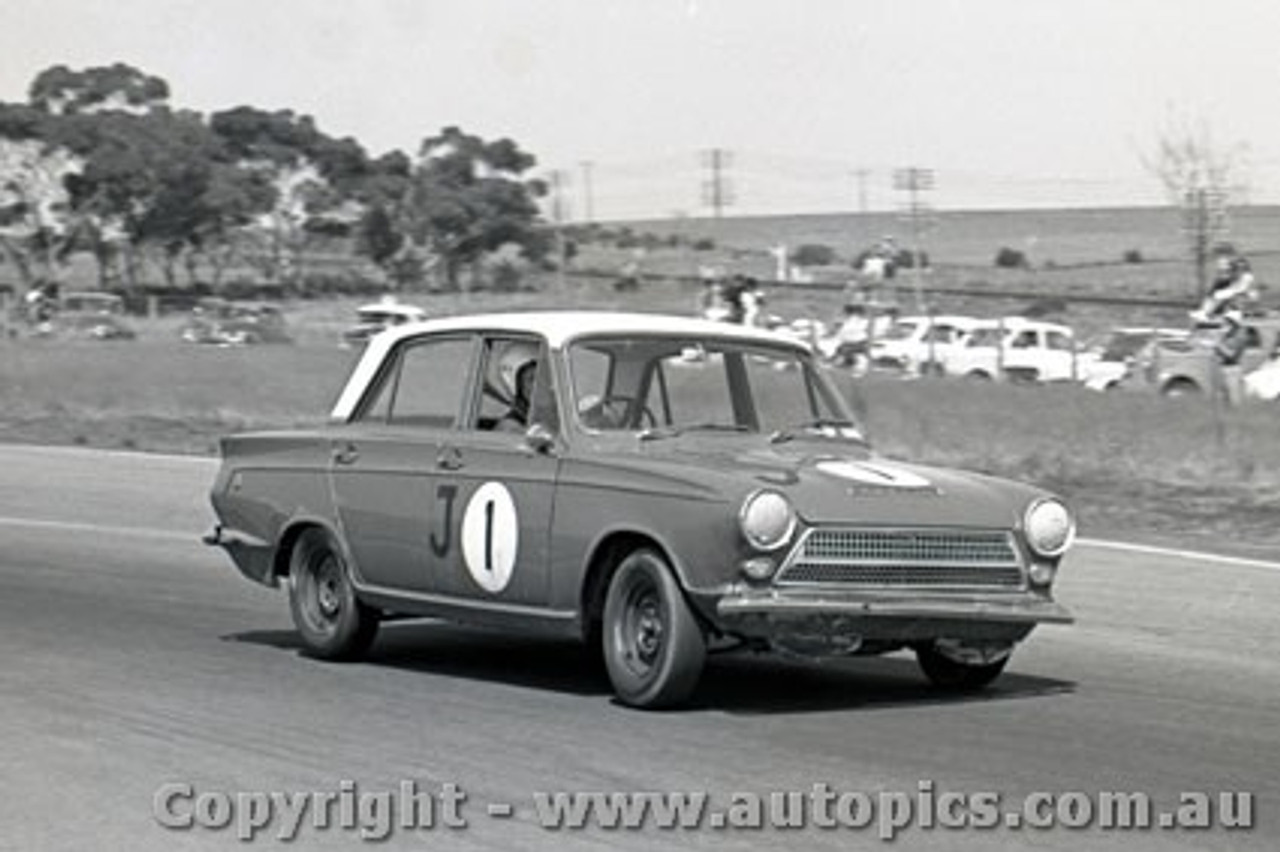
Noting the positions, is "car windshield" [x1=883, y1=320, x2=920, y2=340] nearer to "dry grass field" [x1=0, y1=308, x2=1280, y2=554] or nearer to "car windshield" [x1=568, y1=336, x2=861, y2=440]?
"dry grass field" [x1=0, y1=308, x2=1280, y2=554]

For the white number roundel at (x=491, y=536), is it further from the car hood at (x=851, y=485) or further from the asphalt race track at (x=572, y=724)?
the car hood at (x=851, y=485)

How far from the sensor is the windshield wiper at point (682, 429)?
969 cm

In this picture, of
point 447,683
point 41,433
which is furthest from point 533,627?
point 41,433

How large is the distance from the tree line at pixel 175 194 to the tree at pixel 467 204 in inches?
25.3

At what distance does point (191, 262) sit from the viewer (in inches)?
2987

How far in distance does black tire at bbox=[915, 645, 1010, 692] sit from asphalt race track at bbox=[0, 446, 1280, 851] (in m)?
0.11

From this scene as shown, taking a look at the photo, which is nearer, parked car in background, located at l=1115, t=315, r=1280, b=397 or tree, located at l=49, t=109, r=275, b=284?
parked car in background, located at l=1115, t=315, r=1280, b=397

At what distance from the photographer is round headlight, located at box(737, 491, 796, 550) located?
870 cm

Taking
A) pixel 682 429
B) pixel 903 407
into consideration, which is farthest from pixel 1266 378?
pixel 682 429

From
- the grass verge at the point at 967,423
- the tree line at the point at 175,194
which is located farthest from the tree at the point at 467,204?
the grass verge at the point at 967,423

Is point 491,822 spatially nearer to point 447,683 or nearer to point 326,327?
point 447,683

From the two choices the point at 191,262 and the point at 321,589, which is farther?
the point at 191,262

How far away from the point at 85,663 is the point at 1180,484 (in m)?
10.2

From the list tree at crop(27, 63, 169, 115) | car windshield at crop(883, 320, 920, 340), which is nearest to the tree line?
tree at crop(27, 63, 169, 115)
